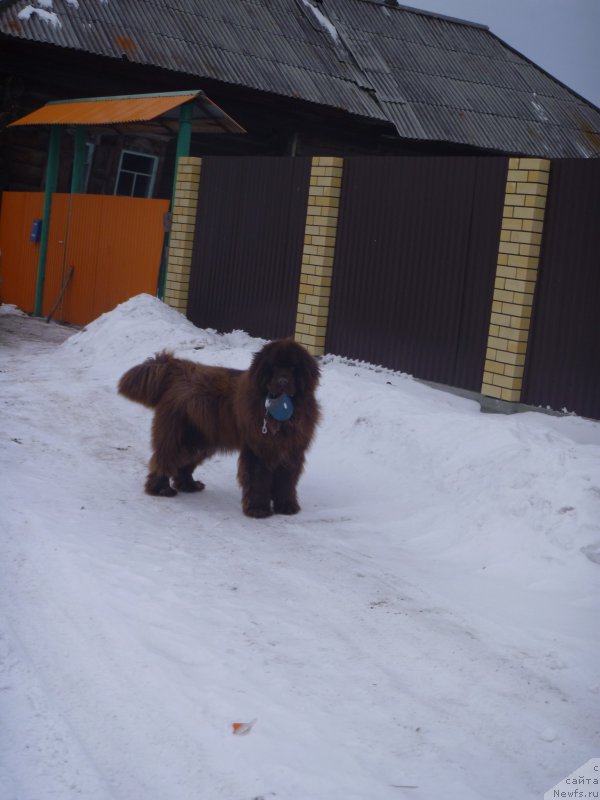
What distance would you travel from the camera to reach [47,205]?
58.4 feet

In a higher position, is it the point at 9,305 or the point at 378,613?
the point at 9,305

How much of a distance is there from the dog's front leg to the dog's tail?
795 millimetres

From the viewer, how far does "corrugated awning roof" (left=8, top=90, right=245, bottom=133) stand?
45.1 ft

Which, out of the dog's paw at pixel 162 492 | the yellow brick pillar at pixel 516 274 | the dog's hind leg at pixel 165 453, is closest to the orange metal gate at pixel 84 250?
the yellow brick pillar at pixel 516 274

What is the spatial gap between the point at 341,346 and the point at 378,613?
6.71m

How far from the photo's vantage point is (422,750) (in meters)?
3.55

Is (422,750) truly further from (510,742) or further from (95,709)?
(95,709)

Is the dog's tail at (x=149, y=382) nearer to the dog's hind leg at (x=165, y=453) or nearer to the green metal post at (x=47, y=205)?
the dog's hind leg at (x=165, y=453)

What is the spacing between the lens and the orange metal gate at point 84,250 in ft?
49.9

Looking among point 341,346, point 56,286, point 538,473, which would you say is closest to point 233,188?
point 341,346

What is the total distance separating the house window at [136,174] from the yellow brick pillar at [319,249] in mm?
9657

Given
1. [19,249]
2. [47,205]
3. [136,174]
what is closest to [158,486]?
[47,205]

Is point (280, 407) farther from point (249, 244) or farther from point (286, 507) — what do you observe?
point (249, 244)

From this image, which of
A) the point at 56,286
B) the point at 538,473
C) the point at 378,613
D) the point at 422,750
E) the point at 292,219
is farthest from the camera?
the point at 56,286
